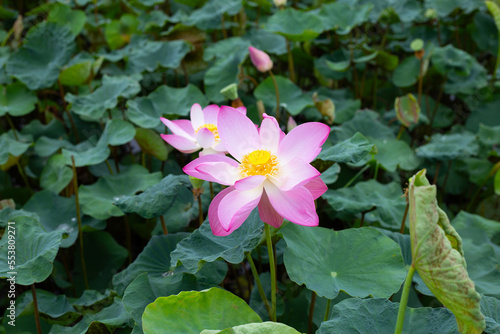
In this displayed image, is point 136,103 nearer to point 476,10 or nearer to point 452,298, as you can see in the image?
point 452,298

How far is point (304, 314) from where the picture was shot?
3.39ft

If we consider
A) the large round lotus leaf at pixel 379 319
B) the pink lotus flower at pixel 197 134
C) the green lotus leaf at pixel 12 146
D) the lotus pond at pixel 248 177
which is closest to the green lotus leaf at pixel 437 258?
the lotus pond at pixel 248 177

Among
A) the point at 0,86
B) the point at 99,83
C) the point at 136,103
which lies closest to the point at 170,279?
the point at 136,103

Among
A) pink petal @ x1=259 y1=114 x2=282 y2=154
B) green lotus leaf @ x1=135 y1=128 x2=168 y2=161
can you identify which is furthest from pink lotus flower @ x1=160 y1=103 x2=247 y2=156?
green lotus leaf @ x1=135 y1=128 x2=168 y2=161

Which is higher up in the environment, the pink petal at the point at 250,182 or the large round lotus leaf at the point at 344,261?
the pink petal at the point at 250,182

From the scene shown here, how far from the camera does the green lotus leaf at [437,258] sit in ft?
1.56

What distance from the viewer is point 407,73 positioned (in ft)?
5.75

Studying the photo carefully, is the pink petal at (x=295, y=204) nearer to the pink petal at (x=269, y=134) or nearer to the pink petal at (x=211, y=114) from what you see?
the pink petal at (x=269, y=134)

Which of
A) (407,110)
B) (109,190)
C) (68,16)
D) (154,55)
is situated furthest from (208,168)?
(68,16)

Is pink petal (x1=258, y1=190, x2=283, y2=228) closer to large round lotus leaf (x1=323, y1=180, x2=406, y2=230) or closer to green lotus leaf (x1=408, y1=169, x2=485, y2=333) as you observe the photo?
green lotus leaf (x1=408, y1=169, x2=485, y2=333)

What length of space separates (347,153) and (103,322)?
538 mm

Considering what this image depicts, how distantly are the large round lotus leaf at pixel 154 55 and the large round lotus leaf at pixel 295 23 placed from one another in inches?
13.7

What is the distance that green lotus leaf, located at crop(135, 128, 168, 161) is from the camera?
1.30 meters

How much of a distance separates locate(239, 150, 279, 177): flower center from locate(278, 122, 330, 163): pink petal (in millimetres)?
19
